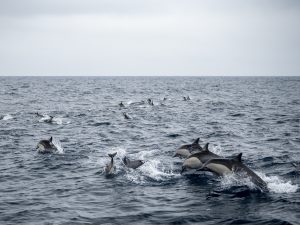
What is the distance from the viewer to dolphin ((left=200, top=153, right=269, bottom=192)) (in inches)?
525

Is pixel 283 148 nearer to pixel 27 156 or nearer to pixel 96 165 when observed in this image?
pixel 96 165

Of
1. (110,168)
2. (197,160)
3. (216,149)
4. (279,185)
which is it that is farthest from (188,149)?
(279,185)

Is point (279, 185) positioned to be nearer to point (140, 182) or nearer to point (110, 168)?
point (140, 182)

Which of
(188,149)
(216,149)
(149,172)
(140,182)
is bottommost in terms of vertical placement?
(140,182)

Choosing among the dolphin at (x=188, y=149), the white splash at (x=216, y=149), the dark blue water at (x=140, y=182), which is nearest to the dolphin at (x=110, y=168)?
the dark blue water at (x=140, y=182)

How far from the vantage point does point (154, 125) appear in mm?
31094

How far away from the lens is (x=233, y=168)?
13.7 metres

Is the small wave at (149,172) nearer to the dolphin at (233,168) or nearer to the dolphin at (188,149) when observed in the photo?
the dolphin at (188,149)

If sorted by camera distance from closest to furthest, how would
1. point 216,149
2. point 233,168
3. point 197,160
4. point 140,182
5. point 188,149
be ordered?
point 233,168, point 140,182, point 197,160, point 188,149, point 216,149

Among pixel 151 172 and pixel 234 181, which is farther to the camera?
pixel 151 172

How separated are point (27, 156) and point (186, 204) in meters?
10.1

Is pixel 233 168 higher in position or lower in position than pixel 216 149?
higher

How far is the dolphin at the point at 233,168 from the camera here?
1334 cm

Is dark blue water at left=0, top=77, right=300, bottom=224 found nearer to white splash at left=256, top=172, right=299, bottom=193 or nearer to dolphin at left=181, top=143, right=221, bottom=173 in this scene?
white splash at left=256, top=172, right=299, bottom=193
